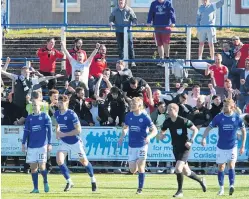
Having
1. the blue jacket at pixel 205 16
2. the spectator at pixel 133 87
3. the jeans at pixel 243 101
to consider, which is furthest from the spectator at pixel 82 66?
the blue jacket at pixel 205 16

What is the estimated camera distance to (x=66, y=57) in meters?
27.4

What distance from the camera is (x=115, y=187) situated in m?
21.7

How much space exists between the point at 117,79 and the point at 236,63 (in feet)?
11.0

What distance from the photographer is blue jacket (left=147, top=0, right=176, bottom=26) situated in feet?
93.8

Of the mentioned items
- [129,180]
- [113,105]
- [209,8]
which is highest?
[209,8]

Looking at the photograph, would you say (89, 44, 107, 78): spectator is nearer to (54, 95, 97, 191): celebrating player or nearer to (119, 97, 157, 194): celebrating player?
(54, 95, 97, 191): celebrating player

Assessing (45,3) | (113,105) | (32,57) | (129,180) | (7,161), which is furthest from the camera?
(45,3)

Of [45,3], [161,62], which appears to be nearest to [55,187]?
[161,62]

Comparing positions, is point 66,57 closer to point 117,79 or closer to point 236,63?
point 117,79

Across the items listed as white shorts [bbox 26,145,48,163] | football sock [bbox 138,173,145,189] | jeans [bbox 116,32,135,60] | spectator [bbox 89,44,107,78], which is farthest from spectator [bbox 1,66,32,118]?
football sock [bbox 138,173,145,189]

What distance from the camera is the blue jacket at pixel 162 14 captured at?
1126 inches

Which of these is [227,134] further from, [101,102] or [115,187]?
[101,102]

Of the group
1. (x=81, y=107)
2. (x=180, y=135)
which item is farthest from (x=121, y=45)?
(x=180, y=135)

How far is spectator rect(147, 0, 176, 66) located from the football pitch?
4760mm
